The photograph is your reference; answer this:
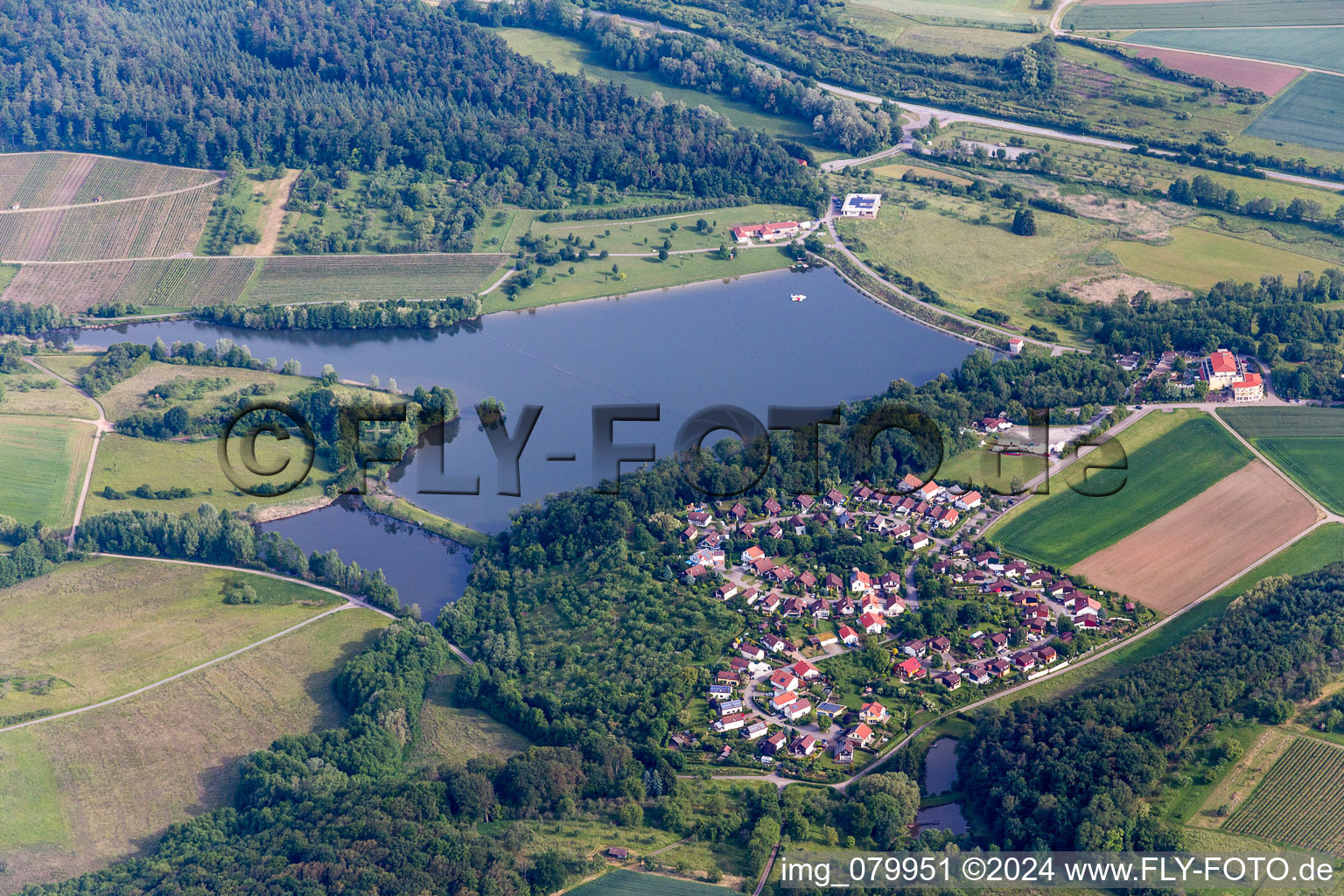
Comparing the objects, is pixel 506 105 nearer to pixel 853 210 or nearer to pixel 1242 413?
pixel 853 210

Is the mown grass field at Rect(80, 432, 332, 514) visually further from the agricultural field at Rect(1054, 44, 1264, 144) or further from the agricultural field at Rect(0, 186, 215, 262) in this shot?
the agricultural field at Rect(1054, 44, 1264, 144)

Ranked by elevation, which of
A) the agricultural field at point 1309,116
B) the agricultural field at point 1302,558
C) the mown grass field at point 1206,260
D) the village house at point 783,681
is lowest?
the village house at point 783,681

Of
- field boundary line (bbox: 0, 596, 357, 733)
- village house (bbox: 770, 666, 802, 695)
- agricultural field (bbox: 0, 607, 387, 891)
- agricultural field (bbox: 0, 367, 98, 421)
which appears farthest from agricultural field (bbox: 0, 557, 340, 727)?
village house (bbox: 770, 666, 802, 695)

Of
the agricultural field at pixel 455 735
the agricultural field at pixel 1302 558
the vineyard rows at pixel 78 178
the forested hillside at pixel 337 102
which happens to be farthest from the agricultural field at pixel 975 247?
the vineyard rows at pixel 78 178

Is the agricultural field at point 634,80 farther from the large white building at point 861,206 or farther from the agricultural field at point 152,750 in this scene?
the agricultural field at point 152,750

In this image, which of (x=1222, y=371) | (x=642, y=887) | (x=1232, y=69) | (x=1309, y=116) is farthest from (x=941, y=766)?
(x=1232, y=69)

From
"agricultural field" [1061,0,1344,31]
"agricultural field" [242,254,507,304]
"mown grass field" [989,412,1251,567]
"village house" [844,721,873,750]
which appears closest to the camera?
"village house" [844,721,873,750]

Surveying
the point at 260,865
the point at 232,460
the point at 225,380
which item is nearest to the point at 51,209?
the point at 225,380
